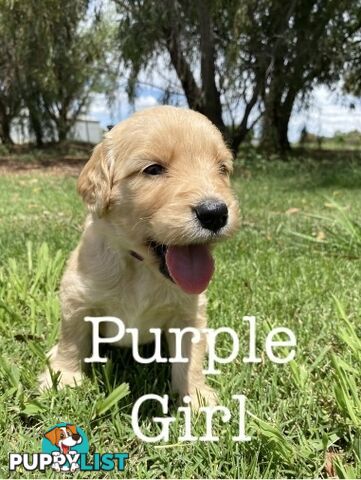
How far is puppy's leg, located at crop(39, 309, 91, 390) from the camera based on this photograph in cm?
222

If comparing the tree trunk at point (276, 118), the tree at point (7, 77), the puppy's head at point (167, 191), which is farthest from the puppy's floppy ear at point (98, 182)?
the tree trunk at point (276, 118)

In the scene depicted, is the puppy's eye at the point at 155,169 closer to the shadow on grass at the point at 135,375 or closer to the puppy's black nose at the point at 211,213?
the puppy's black nose at the point at 211,213

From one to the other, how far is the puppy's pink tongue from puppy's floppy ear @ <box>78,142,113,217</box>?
353 mm

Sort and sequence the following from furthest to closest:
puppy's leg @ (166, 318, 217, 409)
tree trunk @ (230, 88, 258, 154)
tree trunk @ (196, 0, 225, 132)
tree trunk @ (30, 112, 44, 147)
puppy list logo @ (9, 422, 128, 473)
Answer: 1. tree trunk @ (30, 112, 44, 147)
2. tree trunk @ (230, 88, 258, 154)
3. tree trunk @ (196, 0, 225, 132)
4. puppy's leg @ (166, 318, 217, 409)
5. puppy list logo @ (9, 422, 128, 473)

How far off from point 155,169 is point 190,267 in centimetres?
39

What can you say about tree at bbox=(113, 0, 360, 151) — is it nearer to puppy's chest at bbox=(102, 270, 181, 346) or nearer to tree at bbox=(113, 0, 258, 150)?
tree at bbox=(113, 0, 258, 150)

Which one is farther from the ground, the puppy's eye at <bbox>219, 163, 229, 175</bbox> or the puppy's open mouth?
the puppy's eye at <bbox>219, 163, 229, 175</bbox>

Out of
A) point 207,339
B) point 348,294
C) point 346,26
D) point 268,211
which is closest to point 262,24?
point 346,26

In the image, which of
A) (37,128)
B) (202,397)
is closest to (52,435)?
(202,397)

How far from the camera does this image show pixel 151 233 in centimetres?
192

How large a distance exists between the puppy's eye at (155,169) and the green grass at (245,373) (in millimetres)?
817

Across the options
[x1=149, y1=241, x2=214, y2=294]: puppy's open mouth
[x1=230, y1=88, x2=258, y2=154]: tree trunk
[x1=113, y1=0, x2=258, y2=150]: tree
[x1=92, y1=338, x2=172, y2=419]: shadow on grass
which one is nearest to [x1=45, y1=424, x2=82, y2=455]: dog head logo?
[x1=92, y1=338, x2=172, y2=419]: shadow on grass

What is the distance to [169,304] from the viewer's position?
7.00ft

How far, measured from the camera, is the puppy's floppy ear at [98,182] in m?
2.06
